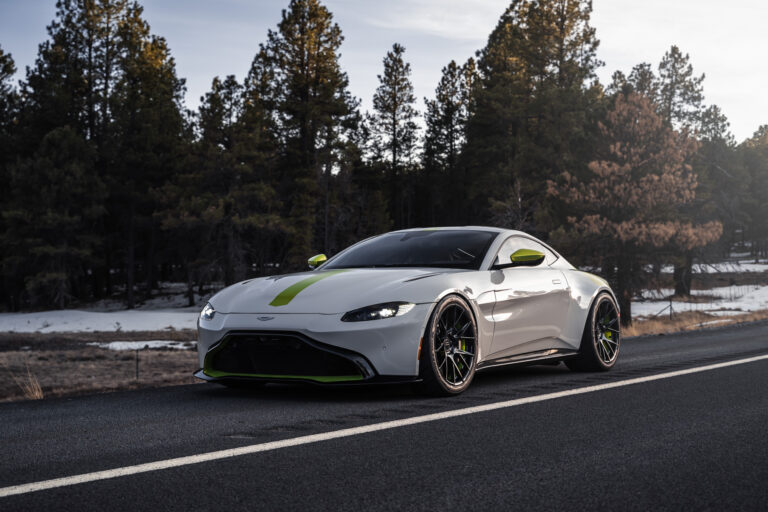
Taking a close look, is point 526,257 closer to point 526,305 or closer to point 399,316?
point 526,305

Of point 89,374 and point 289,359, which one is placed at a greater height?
point 289,359

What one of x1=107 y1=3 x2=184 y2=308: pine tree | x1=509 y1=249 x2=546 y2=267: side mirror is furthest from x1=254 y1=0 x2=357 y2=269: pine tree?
x1=509 y1=249 x2=546 y2=267: side mirror

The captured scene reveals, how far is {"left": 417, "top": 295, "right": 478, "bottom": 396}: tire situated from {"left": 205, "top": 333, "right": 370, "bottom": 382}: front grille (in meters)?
0.54

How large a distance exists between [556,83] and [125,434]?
45363mm

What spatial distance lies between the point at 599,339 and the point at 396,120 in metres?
56.9

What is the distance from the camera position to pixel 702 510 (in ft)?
10.6

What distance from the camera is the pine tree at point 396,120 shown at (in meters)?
61.7

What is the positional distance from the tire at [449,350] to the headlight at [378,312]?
0.87 feet

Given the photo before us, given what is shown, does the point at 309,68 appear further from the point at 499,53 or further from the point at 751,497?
the point at 751,497

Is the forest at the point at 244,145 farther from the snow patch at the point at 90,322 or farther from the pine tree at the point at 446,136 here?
the pine tree at the point at 446,136

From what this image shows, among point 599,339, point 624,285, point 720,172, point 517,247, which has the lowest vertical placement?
point 624,285

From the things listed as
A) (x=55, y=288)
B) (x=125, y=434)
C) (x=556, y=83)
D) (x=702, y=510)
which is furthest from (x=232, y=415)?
(x=556, y=83)

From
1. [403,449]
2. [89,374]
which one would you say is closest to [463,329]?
[403,449]

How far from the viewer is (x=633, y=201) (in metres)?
27.2
